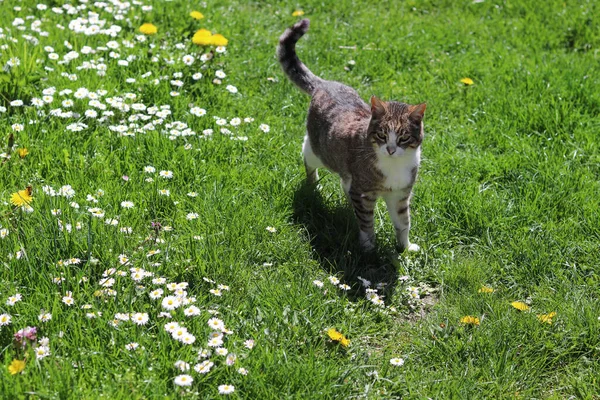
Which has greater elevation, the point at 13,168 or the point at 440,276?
the point at 13,168

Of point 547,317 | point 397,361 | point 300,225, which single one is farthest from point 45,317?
point 547,317

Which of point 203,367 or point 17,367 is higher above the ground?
point 17,367

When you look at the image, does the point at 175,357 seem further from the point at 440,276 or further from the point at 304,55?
the point at 304,55

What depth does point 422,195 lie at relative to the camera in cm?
444

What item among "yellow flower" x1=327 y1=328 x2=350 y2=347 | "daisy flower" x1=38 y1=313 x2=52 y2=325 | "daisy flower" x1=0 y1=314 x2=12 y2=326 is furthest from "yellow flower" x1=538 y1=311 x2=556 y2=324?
"daisy flower" x1=0 y1=314 x2=12 y2=326

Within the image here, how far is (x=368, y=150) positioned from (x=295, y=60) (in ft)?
3.61

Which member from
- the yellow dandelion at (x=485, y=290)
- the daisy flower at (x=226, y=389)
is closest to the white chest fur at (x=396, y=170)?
the yellow dandelion at (x=485, y=290)

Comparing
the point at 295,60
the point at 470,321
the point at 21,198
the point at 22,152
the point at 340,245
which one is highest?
the point at 295,60

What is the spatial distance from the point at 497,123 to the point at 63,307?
330 centimetres

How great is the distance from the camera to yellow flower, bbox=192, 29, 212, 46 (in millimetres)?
5492

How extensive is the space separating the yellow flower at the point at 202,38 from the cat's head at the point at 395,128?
206 cm

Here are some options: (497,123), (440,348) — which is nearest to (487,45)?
(497,123)

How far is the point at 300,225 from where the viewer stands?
162 inches

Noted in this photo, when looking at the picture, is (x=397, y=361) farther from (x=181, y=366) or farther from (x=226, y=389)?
(x=181, y=366)
